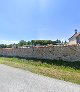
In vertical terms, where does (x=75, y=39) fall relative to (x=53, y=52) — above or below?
above

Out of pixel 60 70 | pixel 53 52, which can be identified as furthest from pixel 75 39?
pixel 60 70

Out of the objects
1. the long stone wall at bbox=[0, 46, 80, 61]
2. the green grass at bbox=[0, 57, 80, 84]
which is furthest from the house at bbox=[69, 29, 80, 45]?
the green grass at bbox=[0, 57, 80, 84]

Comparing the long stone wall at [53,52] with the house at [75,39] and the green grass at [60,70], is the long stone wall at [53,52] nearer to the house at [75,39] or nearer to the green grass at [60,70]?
the green grass at [60,70]

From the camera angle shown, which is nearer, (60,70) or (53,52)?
(60,70)

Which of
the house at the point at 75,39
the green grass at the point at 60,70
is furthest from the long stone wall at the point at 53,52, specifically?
the house at the point at 75,39

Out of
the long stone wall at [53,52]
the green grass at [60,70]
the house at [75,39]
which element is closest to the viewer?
the green grass at [60,70]

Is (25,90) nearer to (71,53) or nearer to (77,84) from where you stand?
(77,84)

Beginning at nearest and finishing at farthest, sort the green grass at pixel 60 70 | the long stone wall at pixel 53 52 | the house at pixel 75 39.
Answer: the green grass at pixel 60 70 → the long stone wall at pixel 53 52 → the house at pixel 75 39

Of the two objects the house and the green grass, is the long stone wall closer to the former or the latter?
the green grass

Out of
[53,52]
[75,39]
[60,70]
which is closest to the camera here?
[60,70]

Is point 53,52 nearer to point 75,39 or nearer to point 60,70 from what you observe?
point 60,70

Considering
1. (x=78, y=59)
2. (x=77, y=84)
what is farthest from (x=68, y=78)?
(x=78, y=59)

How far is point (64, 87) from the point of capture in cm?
1097

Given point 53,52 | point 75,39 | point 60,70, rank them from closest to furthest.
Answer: point 60,70, point 53,52, point 75,39
